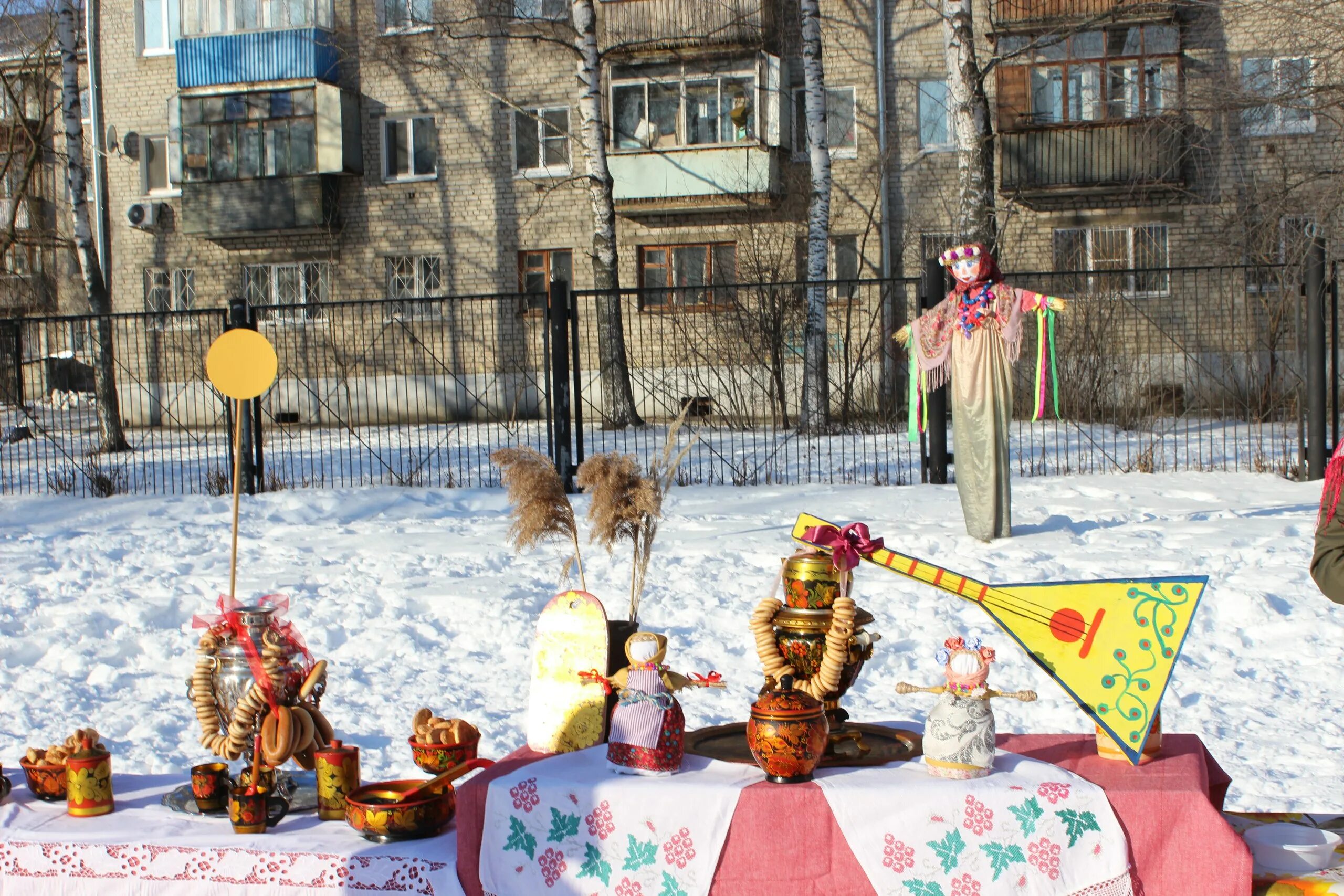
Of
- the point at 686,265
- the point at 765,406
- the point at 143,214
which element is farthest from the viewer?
the point at 143,214

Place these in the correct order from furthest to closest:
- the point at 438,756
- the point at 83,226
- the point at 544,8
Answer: the point at 544,8 < the point at 83,226 < the point at 438,756

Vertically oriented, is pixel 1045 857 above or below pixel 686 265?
below

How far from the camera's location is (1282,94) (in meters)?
11.9

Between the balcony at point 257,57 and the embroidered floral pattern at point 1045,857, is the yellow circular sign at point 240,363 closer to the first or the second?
Answer: the embroidered floral pattern at point 1045,857

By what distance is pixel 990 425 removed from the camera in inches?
271

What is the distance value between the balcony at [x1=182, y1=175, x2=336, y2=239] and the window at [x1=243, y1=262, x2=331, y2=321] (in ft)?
2.95

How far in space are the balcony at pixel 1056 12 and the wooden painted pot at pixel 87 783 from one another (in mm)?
17651

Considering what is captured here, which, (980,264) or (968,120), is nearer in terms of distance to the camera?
(980,264)

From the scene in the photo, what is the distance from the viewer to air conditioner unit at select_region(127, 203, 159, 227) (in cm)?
2191

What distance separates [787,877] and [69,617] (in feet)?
16.8

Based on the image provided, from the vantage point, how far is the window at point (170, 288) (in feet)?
72.9

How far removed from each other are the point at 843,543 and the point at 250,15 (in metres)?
21.4

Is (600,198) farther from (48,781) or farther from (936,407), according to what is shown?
(48,781)

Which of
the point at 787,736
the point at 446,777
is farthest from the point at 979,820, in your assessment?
the point at 446,777
